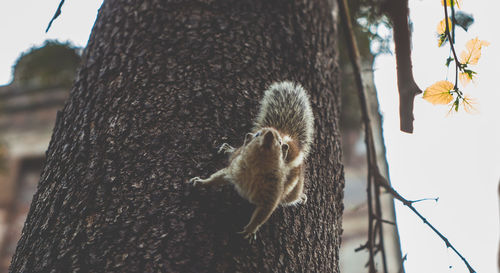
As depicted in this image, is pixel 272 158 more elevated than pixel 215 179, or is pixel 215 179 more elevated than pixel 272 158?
pixel 272 158

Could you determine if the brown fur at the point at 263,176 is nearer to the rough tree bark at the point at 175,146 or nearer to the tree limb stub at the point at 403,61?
the rough tree bark at the point at 175,146

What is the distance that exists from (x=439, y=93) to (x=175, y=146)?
981 mm

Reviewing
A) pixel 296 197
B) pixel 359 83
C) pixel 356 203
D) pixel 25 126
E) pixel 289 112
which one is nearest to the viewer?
pixel 296 197

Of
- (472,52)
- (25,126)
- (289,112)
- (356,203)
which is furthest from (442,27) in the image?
(25,126)

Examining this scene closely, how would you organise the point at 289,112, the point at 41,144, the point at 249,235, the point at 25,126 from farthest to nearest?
the point at 25,126 → the point at 41,144 → the point at 289,112 → the point at 249,235

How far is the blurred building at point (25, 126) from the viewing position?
6438mm

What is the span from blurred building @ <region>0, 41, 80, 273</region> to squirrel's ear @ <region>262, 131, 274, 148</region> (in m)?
4.57

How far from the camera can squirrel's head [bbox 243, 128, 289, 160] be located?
194cm

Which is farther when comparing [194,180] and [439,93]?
[439,93]

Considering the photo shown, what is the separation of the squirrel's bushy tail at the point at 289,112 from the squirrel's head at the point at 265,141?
0.06m

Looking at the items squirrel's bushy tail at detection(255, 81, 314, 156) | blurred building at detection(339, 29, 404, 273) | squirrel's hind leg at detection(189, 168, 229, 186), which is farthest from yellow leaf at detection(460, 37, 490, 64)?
blurred building at detection(339, 29, 404, 273)

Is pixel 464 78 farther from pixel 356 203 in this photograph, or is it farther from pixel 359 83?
pixel 356 203

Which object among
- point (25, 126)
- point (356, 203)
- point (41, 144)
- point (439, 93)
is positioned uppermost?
point (25, 126)

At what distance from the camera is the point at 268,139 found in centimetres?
196
